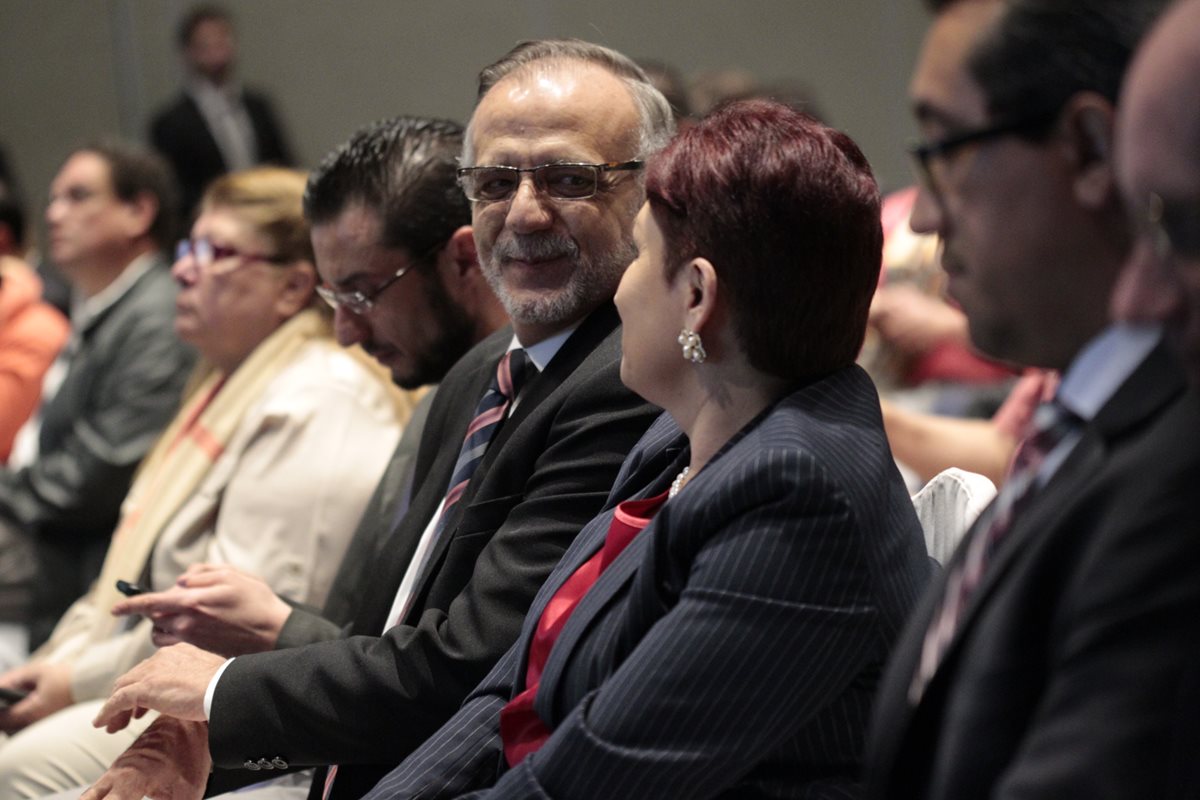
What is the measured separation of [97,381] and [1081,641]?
137 inches

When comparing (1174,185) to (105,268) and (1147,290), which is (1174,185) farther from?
(105,268)

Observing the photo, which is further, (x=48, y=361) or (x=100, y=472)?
(x=48, y=361)

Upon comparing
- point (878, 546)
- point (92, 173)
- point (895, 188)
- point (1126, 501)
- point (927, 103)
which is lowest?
point (895, 188)

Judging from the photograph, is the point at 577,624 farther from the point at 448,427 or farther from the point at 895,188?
the point at 895,188

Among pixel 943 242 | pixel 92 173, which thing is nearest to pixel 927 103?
pixel 943 242

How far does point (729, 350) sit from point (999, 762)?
61 cm

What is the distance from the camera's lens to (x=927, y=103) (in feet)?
3.78

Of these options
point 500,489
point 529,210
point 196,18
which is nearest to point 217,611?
point 500,489

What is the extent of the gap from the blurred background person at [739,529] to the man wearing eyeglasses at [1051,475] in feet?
0.76

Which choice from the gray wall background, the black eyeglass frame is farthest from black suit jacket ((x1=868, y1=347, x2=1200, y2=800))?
the gray wall background

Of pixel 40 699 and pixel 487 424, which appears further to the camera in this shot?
pixel 40 699

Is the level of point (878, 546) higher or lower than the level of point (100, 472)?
higher

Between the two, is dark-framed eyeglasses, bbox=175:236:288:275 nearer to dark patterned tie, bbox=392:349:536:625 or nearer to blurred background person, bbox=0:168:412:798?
blurred background person, bbox=0:168:412:798

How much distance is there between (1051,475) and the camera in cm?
105
